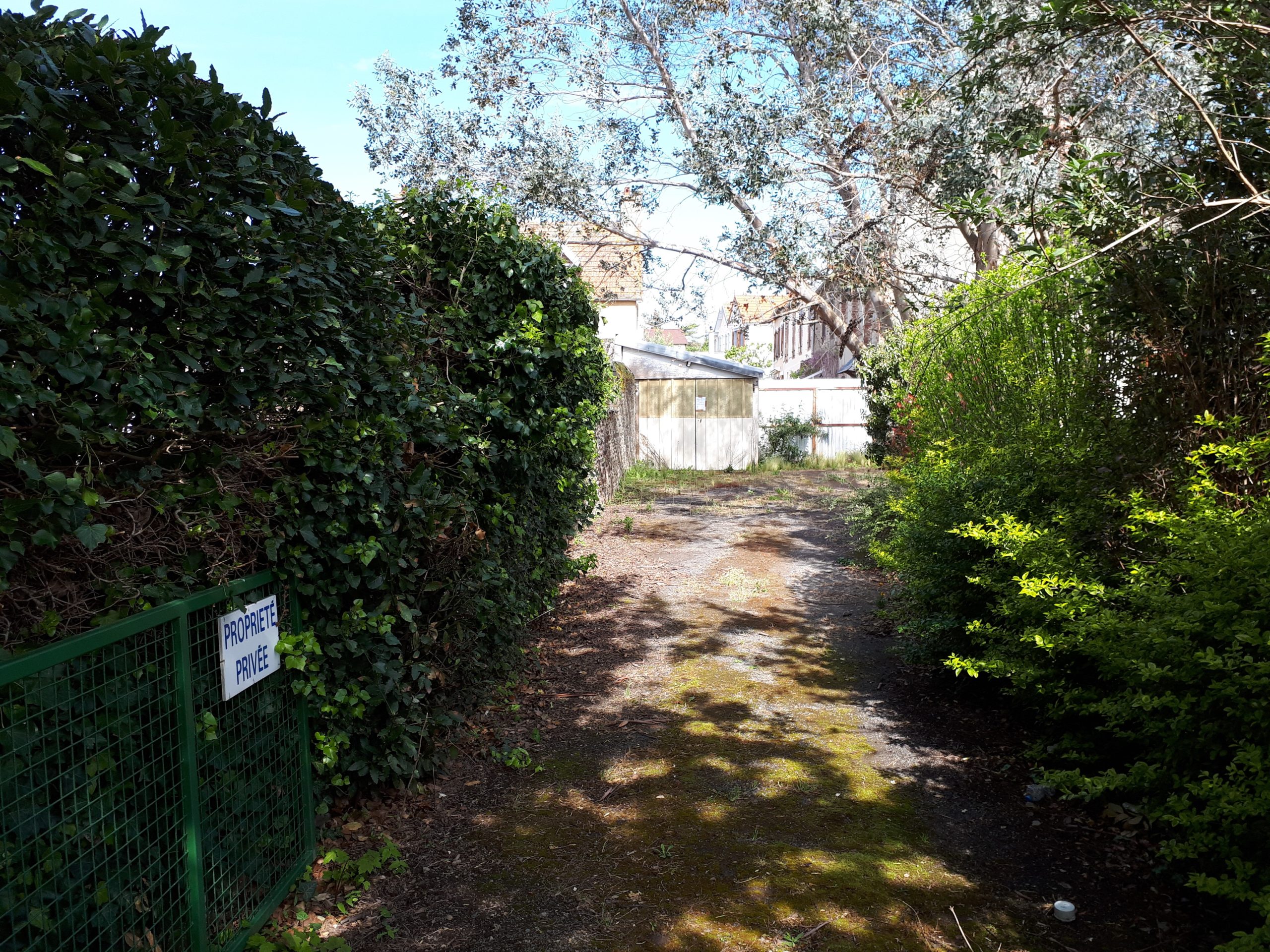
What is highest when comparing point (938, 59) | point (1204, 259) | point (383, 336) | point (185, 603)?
point (938, 59)

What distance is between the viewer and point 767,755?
5.07 metres

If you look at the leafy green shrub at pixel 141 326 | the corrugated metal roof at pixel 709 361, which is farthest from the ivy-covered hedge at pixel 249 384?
the corrugated metal roof at pixel 709 361

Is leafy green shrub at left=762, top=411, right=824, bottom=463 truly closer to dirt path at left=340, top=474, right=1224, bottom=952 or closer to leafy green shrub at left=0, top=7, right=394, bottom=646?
dirt path at left=340, top=474, right=1224, bottom=952

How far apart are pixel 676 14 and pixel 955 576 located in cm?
1469

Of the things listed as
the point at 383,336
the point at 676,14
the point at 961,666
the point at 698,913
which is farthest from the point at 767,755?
the point at 676,14

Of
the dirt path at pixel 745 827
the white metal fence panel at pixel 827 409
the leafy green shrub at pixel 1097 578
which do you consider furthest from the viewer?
the white metal fence panel at pixel 827 409

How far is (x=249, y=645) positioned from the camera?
122 inches

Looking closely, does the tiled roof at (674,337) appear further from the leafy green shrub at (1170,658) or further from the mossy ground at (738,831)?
the leafy green shrub at (1170,658)

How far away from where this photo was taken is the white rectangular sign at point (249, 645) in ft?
9.63

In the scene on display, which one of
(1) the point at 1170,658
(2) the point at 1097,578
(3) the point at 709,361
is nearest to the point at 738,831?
(1) the point at 1170,658

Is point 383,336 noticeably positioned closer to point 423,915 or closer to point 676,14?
→ point 423,915

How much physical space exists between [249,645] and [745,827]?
253cm

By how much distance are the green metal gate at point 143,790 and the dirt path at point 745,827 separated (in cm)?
69

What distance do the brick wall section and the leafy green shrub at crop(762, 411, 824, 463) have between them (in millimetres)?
4363
